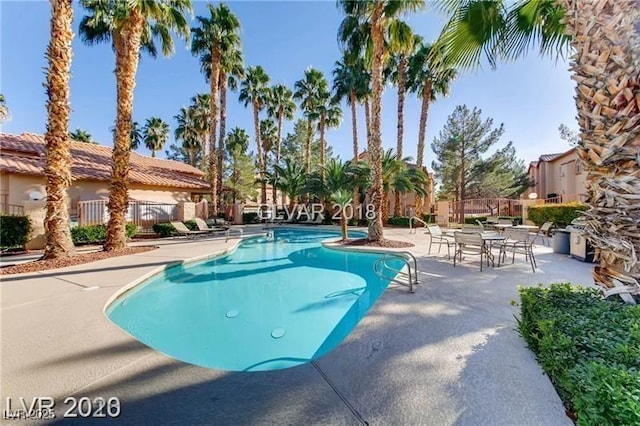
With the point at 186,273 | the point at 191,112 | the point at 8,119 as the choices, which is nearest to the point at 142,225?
the point at 8,119

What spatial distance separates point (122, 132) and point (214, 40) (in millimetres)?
14196

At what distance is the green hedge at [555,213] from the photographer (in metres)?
14.1

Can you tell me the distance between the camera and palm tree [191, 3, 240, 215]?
20656 mm

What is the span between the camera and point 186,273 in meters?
8.87

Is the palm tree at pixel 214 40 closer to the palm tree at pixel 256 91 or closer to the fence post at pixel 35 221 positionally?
the palm tree at pixel 256 91

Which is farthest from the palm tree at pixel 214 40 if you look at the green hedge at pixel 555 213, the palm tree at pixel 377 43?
the green hedge at pixel 555 213

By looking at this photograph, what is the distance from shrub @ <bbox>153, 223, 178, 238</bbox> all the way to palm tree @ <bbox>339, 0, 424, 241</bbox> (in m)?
12.3

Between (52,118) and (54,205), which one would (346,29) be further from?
(54,205)

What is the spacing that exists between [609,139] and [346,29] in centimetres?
1409

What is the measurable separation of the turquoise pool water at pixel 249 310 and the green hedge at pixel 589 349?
8.77ft

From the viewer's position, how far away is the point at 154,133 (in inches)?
1387

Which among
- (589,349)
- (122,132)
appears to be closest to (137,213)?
(122,132)

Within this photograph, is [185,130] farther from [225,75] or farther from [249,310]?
[249,310]

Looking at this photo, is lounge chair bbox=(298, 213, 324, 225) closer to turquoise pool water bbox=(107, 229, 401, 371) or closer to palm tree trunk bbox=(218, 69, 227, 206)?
palm tree trunk bbox=(218, 69, 227, 206)
